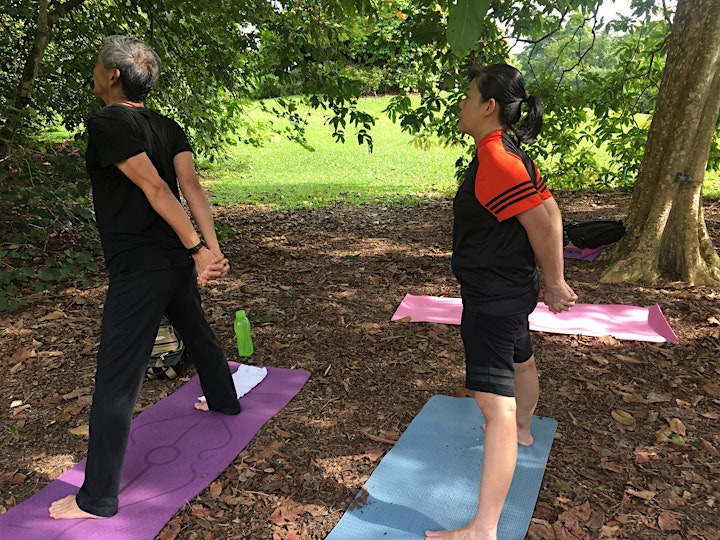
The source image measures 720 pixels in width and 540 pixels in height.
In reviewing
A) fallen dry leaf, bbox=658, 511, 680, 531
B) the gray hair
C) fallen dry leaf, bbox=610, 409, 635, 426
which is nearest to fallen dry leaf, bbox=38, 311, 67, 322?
the gray hair

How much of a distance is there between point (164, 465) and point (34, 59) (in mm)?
4308

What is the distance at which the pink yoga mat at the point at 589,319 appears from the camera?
158 inches

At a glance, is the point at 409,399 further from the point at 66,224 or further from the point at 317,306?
the point at 66,224

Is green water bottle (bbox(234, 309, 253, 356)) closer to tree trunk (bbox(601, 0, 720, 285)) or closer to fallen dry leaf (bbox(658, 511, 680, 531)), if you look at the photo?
fallen dry leaf (bbox(658, 511, 680, 531))

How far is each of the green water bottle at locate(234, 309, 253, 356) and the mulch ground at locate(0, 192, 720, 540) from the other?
0.42ft

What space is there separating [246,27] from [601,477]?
555cm

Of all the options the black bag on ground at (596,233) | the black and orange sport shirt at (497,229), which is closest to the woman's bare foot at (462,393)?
the black and orange sport shirt at (497,229)

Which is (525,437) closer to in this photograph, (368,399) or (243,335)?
(368,399)

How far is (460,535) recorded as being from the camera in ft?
6.98

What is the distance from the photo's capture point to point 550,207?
210 centimetres

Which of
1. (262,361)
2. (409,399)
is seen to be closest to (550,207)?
(409,399)

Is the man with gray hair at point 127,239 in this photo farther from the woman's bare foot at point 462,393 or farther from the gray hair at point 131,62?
the woman's bare foot at point 462,393

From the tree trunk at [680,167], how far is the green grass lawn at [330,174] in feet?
12.2

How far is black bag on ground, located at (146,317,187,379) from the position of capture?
11.8ft
